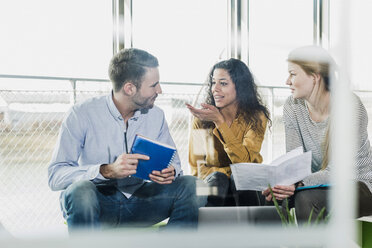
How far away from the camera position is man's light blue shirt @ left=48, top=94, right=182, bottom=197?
1469 millimetres

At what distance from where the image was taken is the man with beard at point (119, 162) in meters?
1.45

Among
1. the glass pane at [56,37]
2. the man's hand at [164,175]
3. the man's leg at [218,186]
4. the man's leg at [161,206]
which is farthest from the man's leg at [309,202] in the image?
the glass pane at [56,37]

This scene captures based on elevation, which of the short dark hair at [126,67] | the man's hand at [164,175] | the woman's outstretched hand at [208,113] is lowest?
the man's hand at [164,175]

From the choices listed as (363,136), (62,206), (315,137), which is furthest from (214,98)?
(62,206)

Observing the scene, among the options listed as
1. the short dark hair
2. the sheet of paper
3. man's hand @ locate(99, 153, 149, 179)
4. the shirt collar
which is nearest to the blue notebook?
man's hand @ locate(99, 153, 149, 179)

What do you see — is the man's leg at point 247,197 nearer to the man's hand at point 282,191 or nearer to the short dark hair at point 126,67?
the man's hand at point 282,191

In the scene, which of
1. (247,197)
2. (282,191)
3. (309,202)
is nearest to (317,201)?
(309,202)

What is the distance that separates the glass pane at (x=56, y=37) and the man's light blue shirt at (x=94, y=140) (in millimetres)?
161

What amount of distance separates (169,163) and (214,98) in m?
0.42

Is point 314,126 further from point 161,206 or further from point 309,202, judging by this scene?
point 161,206

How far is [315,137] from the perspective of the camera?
5.48 feet

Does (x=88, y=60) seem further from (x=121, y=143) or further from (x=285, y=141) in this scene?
(x=285, y=141)

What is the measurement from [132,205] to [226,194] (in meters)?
0.45

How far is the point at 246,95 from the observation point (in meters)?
1.79
